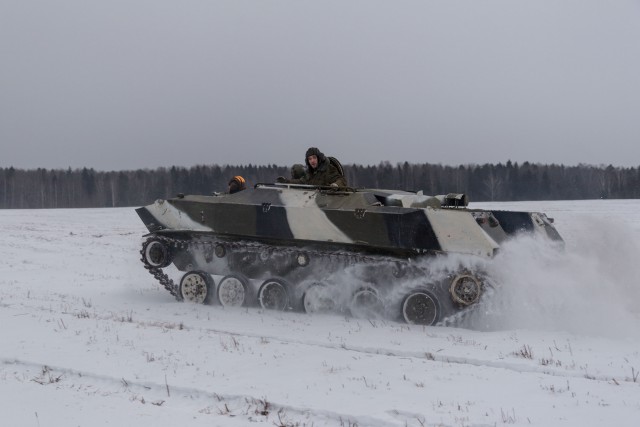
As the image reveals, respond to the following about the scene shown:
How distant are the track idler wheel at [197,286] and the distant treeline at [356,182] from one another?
41.0 metres

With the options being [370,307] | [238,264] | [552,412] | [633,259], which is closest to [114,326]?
[238,264]

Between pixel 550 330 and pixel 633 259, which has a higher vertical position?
pixel 633 259

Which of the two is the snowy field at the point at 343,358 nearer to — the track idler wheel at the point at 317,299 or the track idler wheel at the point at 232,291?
the track idler wheel at the point at 317,299

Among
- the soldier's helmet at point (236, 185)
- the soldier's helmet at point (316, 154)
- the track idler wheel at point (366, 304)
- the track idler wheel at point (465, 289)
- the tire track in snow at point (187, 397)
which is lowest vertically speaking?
the tire track in snow at point (187, 397)

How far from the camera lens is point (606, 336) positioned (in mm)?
9422

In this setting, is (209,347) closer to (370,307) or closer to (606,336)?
(370,307)

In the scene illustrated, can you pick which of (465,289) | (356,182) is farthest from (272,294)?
(356,182)

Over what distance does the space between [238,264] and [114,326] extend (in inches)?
132

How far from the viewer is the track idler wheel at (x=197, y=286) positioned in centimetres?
1275

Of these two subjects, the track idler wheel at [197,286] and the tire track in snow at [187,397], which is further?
the track idler wheel at [197,286]

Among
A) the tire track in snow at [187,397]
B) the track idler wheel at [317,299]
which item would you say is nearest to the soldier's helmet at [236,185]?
the track idler wheel at [317,299]

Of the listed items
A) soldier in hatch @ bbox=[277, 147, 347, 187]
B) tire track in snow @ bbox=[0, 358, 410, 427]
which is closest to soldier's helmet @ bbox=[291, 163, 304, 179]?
soldier in hatch @ bbox=[277, 147, 347, 187]

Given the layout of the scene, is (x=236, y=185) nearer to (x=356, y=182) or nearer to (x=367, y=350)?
(x=367, y=350)

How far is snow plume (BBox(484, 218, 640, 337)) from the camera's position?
1011cm
